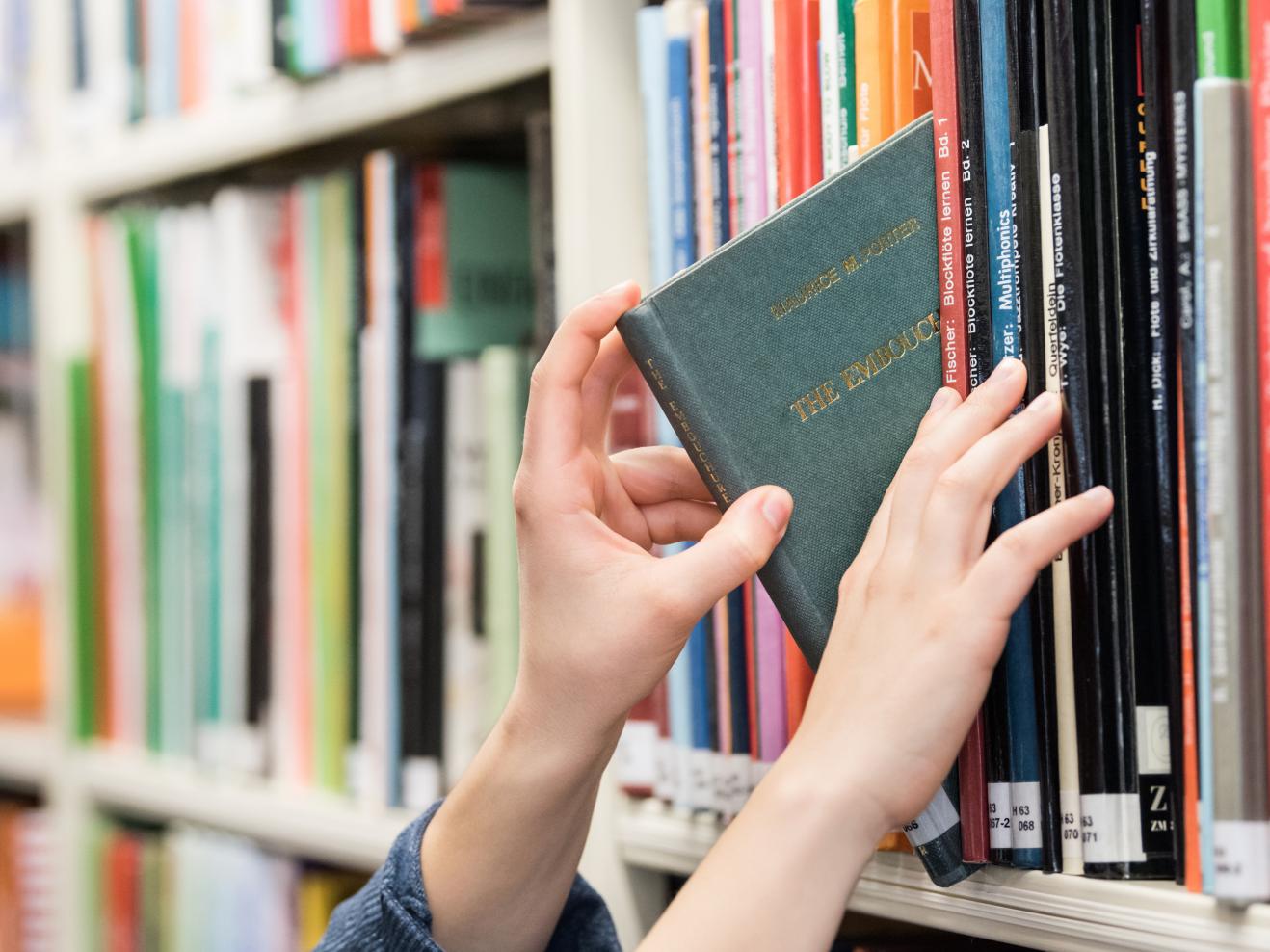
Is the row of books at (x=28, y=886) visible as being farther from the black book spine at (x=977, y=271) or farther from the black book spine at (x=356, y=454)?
the black book spine at (x=977, y=271)

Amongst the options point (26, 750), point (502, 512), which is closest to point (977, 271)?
point (502, 512)

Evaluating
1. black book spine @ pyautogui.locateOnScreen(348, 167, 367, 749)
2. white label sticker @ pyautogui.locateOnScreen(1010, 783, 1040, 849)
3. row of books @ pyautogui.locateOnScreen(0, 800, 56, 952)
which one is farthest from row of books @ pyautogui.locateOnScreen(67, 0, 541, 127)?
row of books @ pyautogui.locateOnScreen(0, 800, 56, 952)

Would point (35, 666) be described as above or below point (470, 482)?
below

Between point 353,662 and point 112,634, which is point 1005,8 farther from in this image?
point 112,634

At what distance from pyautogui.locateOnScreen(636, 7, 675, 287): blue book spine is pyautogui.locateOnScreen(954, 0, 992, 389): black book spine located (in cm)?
23

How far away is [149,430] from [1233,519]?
1.03 m

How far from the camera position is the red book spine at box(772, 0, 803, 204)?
2.40 feet

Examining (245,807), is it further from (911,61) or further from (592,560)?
(911,61)

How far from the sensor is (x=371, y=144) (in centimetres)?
122

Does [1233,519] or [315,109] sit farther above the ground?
[315,109]

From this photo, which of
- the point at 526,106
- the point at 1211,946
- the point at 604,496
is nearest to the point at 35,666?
the point at 526,106

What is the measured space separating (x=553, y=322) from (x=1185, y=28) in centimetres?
48

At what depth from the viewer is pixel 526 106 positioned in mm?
1061

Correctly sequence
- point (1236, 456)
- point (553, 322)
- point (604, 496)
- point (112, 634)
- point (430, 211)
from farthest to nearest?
point (112, 634), point (430, 211), point (553, 322), point (604, 496), point (1236, 456)
